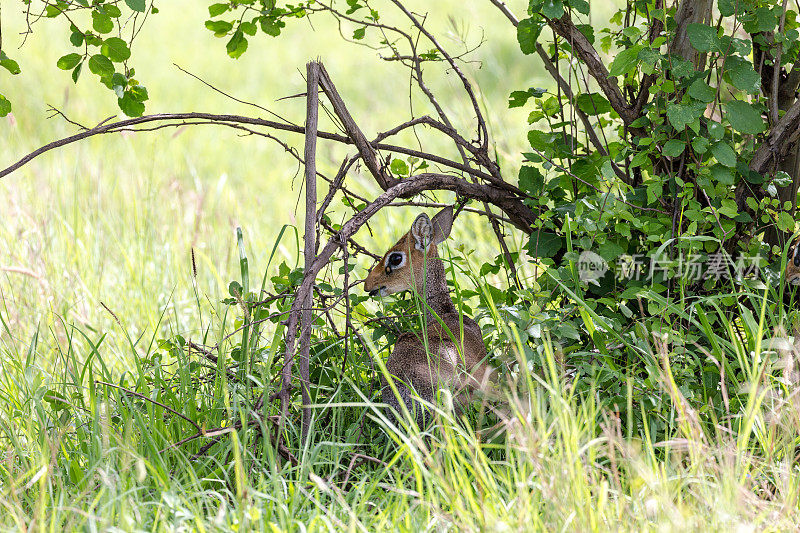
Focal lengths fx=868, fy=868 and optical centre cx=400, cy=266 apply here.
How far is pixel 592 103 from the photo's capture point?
125 inches

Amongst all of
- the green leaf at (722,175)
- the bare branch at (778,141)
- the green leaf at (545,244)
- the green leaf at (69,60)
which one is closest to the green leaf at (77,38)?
the green leaf at (69,60)

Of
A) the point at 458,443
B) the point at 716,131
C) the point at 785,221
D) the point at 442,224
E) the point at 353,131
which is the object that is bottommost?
the point at 458,443

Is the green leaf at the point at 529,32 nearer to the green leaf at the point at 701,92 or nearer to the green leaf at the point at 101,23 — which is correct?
the green leaf at the point at 701,92

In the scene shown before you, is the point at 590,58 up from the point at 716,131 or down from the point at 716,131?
up

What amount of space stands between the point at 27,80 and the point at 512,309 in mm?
7460

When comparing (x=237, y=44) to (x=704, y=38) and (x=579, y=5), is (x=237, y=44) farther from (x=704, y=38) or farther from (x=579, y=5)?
(x=704, y=38)

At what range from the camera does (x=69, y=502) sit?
2195 mm

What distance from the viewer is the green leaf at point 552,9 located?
2.74m

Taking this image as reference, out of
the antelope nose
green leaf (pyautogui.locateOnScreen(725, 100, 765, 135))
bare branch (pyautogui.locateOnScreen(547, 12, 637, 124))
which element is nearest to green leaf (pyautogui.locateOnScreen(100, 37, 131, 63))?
the antelope nose

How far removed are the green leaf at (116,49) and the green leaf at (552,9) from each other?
131 centimetres

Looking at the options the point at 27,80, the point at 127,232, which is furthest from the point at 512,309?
the point at 27,80

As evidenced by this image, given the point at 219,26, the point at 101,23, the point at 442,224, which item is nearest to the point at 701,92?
the point at 442,224

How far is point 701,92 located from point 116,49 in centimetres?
185

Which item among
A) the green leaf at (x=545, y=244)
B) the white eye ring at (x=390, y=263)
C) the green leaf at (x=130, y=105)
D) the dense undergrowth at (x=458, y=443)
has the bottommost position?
the dense undergrowth at (x=458, y=443)
